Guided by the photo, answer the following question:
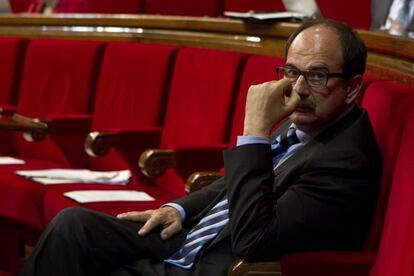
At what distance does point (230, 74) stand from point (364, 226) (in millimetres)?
341

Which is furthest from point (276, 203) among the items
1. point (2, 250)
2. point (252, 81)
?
point (2, 250)

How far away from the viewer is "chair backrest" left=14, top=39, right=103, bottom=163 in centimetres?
107

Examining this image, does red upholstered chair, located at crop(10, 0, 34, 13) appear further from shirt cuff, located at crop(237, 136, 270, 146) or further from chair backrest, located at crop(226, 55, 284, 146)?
shirt cuff, located at crop(237, 136, 270, 146)

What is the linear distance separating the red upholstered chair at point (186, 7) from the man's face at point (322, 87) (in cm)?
61

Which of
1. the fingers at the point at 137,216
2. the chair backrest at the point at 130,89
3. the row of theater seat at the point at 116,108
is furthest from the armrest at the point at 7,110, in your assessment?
the fingers at the point at 137,216

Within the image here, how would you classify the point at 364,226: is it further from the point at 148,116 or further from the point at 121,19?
the point at 121,19

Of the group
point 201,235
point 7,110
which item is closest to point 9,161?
point 7,110

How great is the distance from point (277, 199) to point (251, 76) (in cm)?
30

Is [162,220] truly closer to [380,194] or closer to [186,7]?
[380,194]

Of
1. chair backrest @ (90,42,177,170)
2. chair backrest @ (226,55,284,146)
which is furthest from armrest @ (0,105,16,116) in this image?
chair backrest @ (226,55,284,146)

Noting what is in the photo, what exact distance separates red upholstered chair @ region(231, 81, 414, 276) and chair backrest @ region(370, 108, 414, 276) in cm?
2

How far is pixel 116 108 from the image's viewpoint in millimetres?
1015

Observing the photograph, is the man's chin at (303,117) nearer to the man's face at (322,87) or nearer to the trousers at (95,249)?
the man's face at (322,87)

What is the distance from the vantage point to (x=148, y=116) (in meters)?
0.97
